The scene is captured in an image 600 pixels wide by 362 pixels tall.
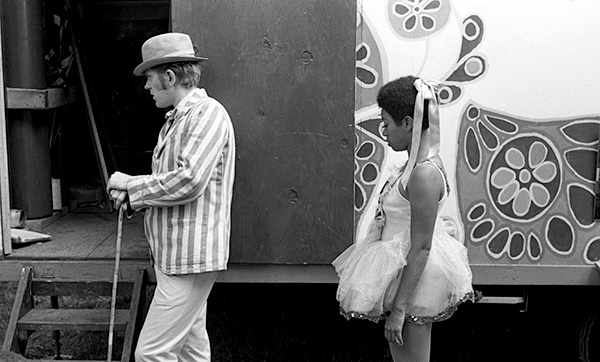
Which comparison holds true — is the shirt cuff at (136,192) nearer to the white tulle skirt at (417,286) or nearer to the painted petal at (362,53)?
the white tulle skirt at (417,286)

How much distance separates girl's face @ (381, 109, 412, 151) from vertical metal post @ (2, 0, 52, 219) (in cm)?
297

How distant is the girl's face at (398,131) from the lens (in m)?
2.98

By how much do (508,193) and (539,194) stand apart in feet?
0.55

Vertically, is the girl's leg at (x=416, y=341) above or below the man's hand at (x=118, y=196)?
below

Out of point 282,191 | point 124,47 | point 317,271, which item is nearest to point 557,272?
point 317,271

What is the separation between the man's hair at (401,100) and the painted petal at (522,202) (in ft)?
4.35

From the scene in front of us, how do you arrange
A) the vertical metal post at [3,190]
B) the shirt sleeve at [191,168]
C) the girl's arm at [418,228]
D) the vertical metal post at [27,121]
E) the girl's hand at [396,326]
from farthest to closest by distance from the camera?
the vertical metal post at [27,121], the vertical metal post at [3,190], the shirt sleeve at [191,168], the girl's hand at [396,326], the girl's arm at [418,228]

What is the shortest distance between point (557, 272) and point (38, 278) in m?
2.82

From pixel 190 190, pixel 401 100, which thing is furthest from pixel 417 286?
pixel 190 190

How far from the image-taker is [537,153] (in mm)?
4051

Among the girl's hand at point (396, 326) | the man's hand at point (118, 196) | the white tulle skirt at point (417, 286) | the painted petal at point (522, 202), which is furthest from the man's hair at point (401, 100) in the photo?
the painted petal at point (522, 202)

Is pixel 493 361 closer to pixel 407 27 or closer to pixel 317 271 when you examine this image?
pixel 317 271

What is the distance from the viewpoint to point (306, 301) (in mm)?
5977

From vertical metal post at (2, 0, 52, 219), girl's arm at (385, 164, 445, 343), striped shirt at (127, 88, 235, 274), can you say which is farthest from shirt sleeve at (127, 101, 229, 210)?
vertical metal post at (2, 0, 52, 219)
